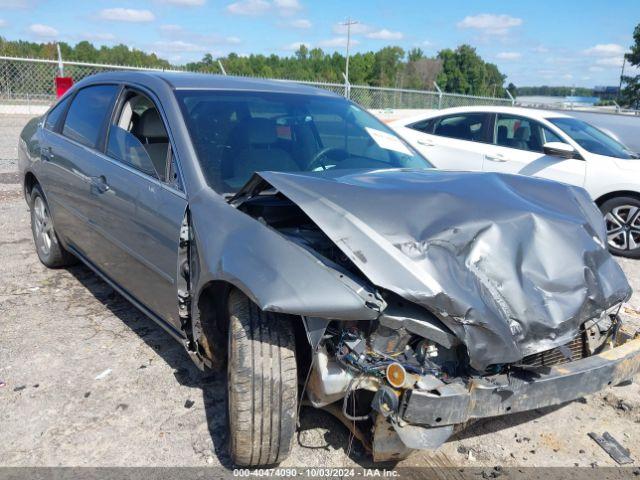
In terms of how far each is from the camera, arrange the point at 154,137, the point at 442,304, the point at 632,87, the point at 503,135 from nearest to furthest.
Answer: the point at 442,304 < the point at 154,137 < the point at 503,135 < the point at 632,87

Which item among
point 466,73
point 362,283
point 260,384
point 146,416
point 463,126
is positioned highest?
point 466,73

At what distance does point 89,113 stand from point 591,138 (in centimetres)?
576

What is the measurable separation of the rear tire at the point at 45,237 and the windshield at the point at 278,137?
2.13 meters

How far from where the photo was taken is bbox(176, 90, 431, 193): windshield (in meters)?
3.11

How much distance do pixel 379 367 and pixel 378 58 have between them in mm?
87158

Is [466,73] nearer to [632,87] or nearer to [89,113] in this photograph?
[632,87]

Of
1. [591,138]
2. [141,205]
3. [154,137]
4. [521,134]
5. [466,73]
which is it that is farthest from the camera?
[466,73]

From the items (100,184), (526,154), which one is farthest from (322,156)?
(526,154)

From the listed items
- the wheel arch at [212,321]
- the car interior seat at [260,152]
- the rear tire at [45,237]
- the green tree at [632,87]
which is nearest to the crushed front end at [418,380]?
the wheel arch at [212,321]

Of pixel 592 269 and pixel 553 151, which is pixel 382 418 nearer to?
pixel 592 269

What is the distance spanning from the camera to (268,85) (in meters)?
3.87

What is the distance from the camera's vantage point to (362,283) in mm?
2232

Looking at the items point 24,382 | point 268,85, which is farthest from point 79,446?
point 268,85

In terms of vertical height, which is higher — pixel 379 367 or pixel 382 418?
pixel 379 367
